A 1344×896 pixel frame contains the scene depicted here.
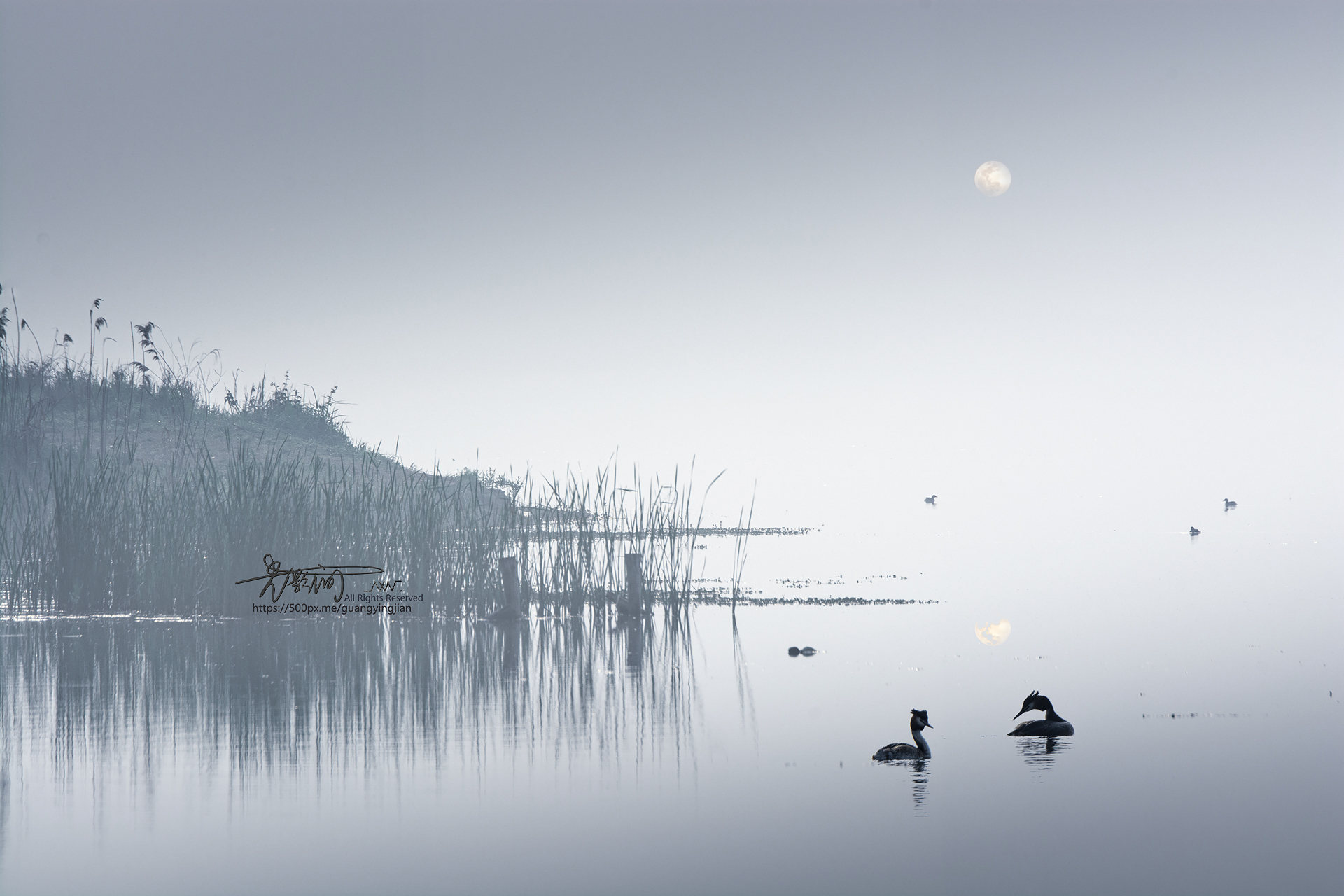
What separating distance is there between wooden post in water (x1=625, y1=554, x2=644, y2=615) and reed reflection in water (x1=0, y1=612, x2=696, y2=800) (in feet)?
2.82

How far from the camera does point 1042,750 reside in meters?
7.95

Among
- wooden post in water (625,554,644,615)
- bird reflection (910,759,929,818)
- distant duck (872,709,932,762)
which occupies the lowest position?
bird reflection (910,759,929,818)

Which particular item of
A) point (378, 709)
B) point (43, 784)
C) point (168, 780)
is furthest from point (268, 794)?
point (378, 709)

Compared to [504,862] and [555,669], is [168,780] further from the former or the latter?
[555,669]

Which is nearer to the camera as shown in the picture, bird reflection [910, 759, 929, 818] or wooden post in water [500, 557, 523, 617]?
bird reflection [910, 759, 929, 818]

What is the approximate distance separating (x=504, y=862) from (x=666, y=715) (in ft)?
12.1

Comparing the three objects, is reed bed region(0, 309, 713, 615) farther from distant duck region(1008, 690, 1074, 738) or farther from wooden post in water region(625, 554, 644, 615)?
distant duck region(1008, 690, 1074, 738)

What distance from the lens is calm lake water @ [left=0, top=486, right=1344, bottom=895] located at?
5.64m

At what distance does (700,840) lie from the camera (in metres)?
6.04
